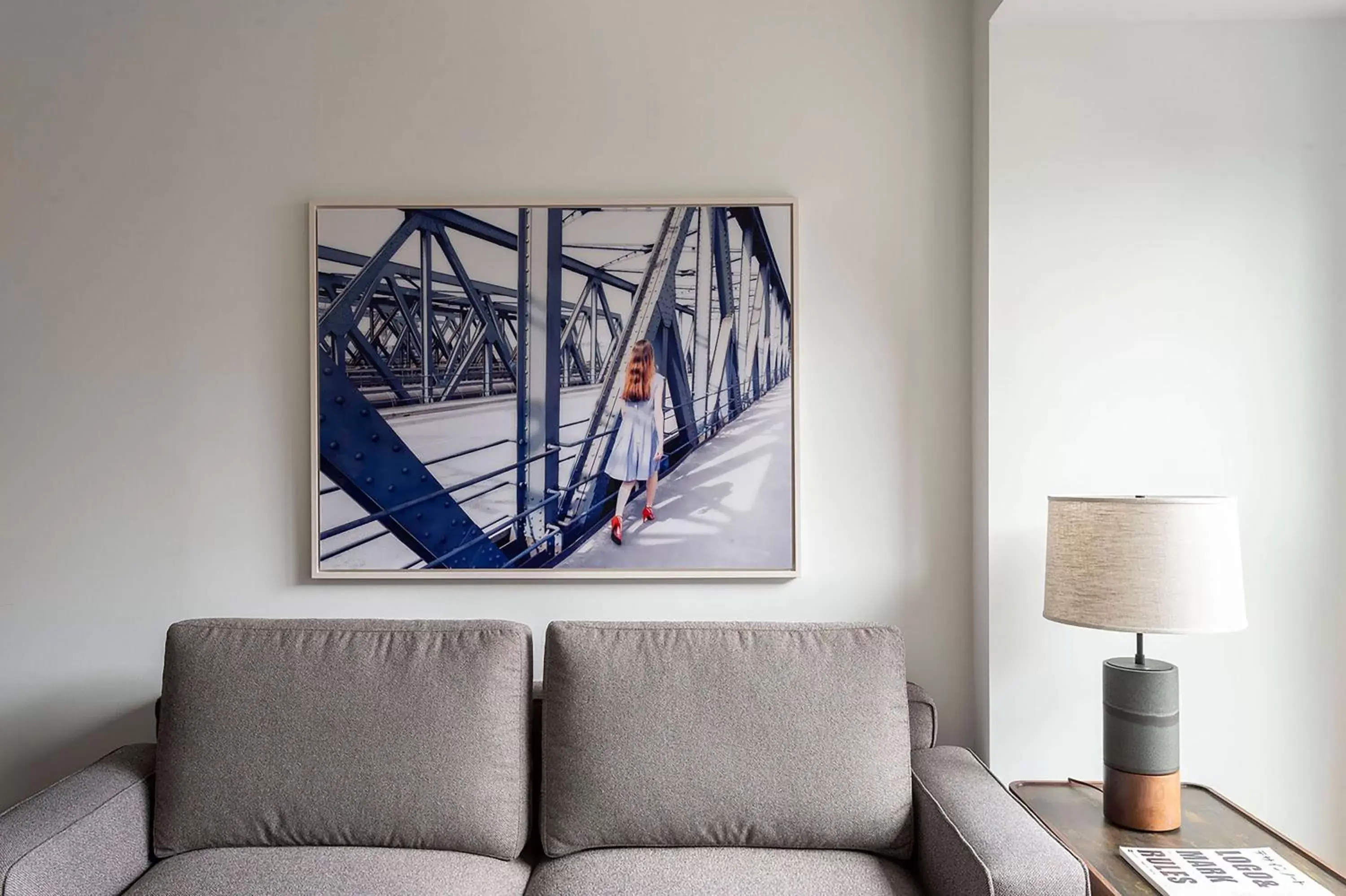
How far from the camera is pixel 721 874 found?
1.69 m

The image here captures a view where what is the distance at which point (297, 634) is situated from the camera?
1932 mm

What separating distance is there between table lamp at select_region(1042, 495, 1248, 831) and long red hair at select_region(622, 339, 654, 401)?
0.98 m

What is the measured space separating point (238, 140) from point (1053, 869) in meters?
2.40

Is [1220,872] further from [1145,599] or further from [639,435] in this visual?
[639,435]

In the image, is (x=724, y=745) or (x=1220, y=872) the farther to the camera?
(x=724, y=745)

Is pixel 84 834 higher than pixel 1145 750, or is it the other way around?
pixel 1145 750

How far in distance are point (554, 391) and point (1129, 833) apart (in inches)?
61.8

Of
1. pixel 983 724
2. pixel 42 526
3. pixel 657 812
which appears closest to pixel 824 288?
pixel 983 724

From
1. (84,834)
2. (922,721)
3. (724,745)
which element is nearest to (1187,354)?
(922,721)

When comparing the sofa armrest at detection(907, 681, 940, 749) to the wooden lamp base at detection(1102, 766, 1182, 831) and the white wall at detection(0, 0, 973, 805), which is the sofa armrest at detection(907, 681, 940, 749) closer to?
the white wall at detection(0, 0, 973, 805)

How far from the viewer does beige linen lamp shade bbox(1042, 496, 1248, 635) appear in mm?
1709

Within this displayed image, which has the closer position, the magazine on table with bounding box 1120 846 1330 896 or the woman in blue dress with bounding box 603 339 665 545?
the magazine on table with bounding box 1120 846 1330 896

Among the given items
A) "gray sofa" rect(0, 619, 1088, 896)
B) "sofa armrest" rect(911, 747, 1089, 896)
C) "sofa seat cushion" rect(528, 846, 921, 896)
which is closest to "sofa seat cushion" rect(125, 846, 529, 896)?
"gray sofa" rect(0, 619, 1088, 896)

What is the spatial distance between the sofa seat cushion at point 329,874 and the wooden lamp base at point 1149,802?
1.21m
